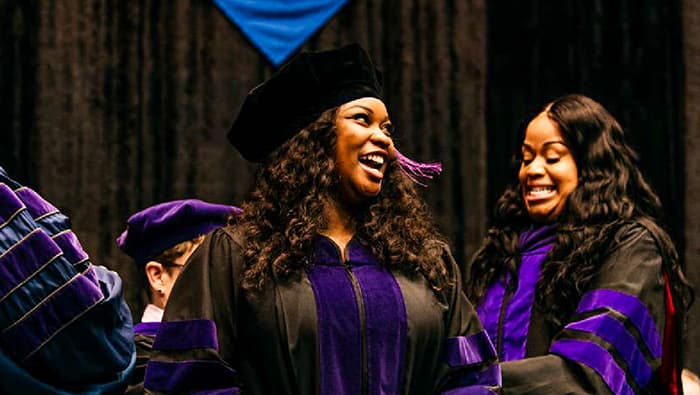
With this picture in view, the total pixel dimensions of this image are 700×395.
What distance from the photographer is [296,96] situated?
2703mm

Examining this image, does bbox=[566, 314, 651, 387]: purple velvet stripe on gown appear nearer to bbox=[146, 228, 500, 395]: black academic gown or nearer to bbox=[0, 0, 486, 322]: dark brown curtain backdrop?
bbox=[146, 228, 500, 395]: black academic gown

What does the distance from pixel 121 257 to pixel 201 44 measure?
1.23 meters

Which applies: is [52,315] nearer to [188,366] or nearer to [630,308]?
[188,366]

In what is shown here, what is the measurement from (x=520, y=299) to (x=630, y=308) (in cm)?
38

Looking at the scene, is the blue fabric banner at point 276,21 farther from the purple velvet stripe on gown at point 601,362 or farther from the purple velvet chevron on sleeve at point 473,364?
the purple velvet chevron on sleeve at point 473,364

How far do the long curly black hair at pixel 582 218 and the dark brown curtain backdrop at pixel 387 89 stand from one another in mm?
2136

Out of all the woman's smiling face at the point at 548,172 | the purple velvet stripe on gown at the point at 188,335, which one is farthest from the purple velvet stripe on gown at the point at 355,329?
the woman's smiling face at the point at 548,172

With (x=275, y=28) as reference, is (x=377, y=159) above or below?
below

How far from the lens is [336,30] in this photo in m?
5.79

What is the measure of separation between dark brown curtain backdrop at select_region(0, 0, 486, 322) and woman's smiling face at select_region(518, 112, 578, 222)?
7.42 ft

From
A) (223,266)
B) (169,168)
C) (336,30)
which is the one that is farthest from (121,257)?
(223,266)

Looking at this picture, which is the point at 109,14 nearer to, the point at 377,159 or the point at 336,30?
the point at 336,30

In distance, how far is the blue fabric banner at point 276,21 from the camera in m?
5.59

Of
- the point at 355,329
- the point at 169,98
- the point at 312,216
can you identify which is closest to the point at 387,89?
the point at 169,98
